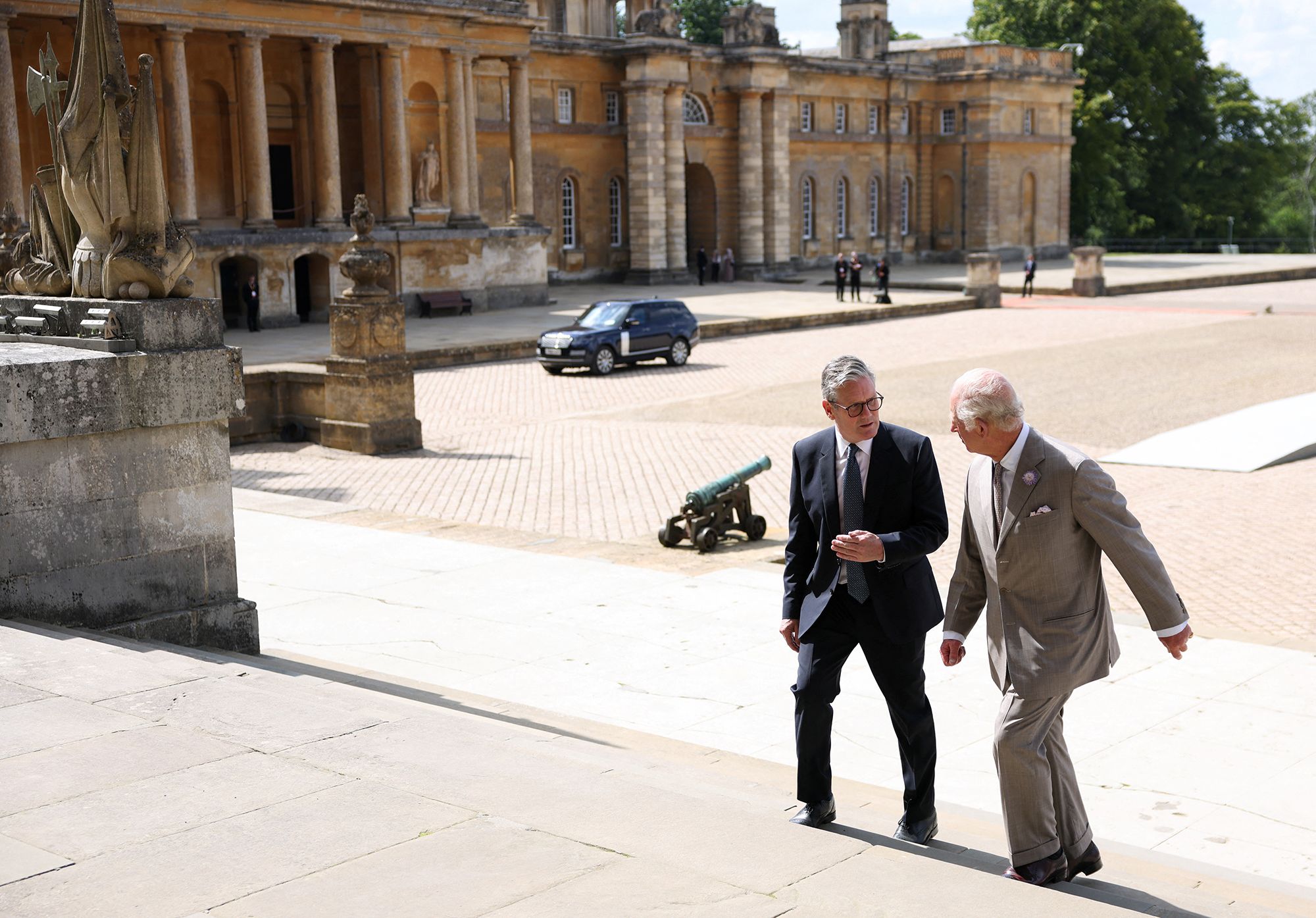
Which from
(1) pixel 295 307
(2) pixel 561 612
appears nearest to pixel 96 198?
(2) pixel 561 612

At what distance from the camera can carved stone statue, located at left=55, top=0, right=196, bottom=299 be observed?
8477 mm

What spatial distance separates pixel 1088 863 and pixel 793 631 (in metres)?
1.44

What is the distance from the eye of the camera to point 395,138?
1661 inches

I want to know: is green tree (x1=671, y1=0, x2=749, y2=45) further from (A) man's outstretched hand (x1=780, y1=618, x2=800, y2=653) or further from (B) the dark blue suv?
(A) man's outstretched hand (x1=780, y1=618, x2=800, y2=653)

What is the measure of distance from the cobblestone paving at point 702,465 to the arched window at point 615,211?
2121 centimetres

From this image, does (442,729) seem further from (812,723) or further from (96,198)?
(96,198)

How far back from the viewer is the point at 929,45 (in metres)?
70.7

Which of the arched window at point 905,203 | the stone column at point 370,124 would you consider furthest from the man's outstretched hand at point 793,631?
the arched window at point 905,203

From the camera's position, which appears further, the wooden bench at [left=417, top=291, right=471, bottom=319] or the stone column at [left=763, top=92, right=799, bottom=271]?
the stone column at [left=763, top=92, right=799, bottom=271]

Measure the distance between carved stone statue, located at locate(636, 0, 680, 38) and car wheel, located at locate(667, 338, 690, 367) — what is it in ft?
81.5

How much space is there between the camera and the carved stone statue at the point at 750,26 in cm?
5725

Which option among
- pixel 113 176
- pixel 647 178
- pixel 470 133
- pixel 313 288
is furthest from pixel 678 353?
pixel 113 176

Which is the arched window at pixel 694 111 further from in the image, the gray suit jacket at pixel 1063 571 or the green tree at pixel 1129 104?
the gray suit jacket at pixel 1063 571

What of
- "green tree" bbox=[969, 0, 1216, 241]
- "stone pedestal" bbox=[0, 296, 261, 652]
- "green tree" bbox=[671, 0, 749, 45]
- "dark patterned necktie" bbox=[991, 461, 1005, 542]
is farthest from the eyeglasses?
"green tree" bbox=[671, 0, 749, 45]
